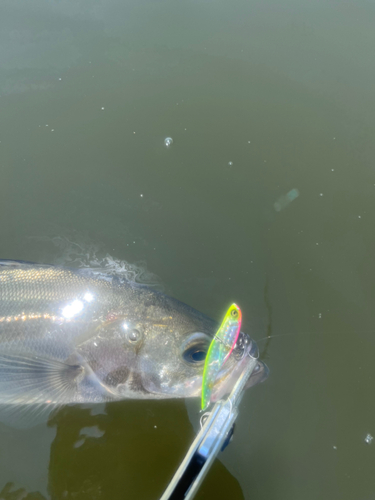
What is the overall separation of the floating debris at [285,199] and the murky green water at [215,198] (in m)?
0.04

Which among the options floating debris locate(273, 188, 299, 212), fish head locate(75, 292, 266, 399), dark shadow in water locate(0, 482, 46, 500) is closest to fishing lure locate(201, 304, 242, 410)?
fish head locate(75, 292, 266, 399)

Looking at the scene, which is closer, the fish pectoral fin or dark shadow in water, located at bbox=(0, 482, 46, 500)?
the fish pectoral fin

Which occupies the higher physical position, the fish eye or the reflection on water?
the fish eye

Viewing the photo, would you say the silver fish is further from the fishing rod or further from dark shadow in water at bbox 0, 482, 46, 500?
dark shadow in water at bbox 0, 482, 46, 500

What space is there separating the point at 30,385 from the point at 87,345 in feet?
1.65

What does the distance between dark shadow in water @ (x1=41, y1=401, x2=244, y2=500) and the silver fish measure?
17.9 inches

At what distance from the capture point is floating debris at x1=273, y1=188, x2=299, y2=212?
141 inches

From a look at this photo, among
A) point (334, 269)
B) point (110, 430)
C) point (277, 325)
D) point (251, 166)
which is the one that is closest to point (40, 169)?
point (251, 166)

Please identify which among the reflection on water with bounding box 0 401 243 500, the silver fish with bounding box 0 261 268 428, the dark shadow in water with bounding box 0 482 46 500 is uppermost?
the silver fish with bounding box 0 261 268 428

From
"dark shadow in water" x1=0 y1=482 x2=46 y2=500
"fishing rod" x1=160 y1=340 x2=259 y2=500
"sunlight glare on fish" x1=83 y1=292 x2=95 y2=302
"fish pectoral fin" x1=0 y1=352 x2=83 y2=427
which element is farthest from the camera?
"dark shadow in water" x1=0 y1=482 x2=46 y2=500

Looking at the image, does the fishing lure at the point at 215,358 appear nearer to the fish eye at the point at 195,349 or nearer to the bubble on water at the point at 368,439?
the fish eye at the point at 195,349

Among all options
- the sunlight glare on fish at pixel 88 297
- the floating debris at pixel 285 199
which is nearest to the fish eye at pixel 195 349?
the sunlight glare on fish at pixel 88 297

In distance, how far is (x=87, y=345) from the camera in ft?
7.80

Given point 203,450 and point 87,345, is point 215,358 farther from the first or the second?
point 87,345
